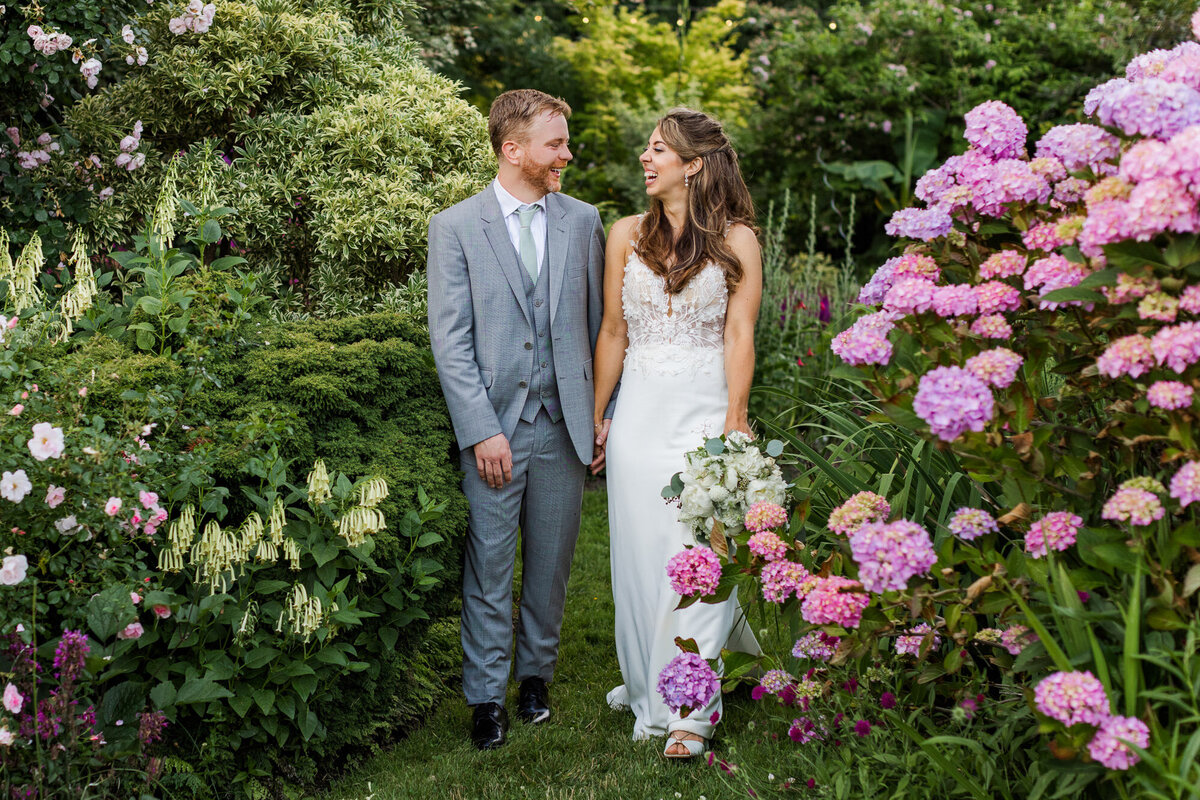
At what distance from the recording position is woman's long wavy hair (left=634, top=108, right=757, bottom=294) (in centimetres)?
360

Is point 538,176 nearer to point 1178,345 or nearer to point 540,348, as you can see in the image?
point 540,348

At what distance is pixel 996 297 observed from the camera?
7.29ft

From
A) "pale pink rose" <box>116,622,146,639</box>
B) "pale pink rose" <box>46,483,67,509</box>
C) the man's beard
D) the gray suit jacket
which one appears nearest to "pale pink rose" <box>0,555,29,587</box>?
"pale pink rose" <box>46,483,67,509</box>

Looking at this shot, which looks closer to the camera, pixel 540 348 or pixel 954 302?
pixel 954 302

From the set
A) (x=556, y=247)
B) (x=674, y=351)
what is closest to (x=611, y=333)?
(x=674, y=351)

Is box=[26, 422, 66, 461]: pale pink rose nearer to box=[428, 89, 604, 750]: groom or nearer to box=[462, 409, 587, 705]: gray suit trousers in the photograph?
box=[428, 89, 604, 750]: groom

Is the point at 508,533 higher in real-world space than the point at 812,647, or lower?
lower

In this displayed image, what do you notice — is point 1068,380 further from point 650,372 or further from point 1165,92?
point 650,372

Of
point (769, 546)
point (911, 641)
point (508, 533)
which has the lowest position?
point (508, 533)

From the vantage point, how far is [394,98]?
4641 millimetres

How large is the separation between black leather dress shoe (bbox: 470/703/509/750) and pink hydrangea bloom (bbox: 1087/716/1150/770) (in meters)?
2.18

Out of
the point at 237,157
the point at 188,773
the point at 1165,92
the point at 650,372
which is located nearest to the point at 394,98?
the point at 237,157

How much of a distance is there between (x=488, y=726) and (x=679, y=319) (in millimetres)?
1625

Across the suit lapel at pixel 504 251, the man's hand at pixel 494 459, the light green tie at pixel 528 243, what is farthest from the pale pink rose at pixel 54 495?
the light green tie at pixel 528 243
